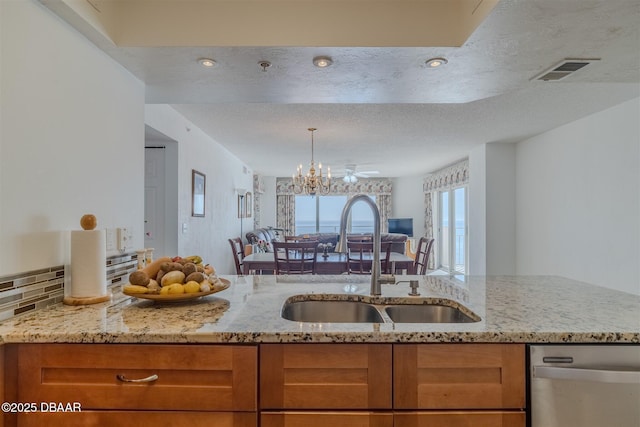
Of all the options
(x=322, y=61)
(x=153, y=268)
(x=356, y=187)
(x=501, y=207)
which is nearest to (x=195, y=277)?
(x=153, y=268)

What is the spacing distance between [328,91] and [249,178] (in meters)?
5.36

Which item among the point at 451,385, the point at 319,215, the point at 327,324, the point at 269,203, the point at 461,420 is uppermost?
the point at 269,203

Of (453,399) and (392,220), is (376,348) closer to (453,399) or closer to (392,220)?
(453,399)

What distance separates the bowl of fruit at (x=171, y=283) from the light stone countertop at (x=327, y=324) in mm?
54

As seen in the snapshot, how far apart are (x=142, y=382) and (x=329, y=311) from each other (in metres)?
0.83

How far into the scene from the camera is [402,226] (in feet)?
→ 28.9

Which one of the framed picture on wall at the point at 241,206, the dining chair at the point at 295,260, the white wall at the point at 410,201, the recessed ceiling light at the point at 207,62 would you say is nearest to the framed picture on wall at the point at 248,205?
the framed picture on wall at the point at 241,206

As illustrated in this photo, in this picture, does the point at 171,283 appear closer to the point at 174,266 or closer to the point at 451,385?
the point at 174,266

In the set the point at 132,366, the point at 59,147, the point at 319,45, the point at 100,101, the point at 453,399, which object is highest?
the point at 319,45

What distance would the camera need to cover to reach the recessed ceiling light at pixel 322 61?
1743 mm

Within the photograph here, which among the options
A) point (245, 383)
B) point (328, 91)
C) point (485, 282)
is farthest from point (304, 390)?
point (328, 91)

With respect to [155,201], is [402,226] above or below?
below

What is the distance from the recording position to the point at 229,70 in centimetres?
190

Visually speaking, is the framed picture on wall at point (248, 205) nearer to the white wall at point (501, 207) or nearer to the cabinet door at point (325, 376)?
the white wall at point (501, 207)
